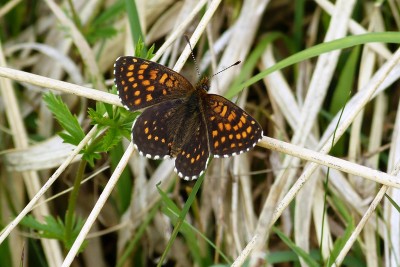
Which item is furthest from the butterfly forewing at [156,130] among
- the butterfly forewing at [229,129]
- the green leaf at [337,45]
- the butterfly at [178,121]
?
the green leaf at [337,45]

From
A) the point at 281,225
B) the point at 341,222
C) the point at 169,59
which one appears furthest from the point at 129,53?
the point at 341,222

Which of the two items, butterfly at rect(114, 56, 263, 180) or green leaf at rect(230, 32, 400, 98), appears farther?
green leaf at rect(230, 32, 400, 98)

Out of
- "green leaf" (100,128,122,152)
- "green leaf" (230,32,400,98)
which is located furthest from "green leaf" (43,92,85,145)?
"green leaf" (230,32,400,98)

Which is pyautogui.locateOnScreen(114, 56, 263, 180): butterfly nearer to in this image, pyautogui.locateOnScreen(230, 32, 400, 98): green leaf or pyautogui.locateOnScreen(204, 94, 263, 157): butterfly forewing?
pyautogui.locateOnScreen(204, 94, 263, 157): butterfly forewing

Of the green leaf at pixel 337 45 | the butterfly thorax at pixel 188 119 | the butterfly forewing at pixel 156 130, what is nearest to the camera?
the butterfly forewing at pixel 156 130

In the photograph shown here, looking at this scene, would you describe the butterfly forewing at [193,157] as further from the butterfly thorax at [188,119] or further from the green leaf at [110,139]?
the green leaf at [110,139]

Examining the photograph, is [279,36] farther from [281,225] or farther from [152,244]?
[152,244]
